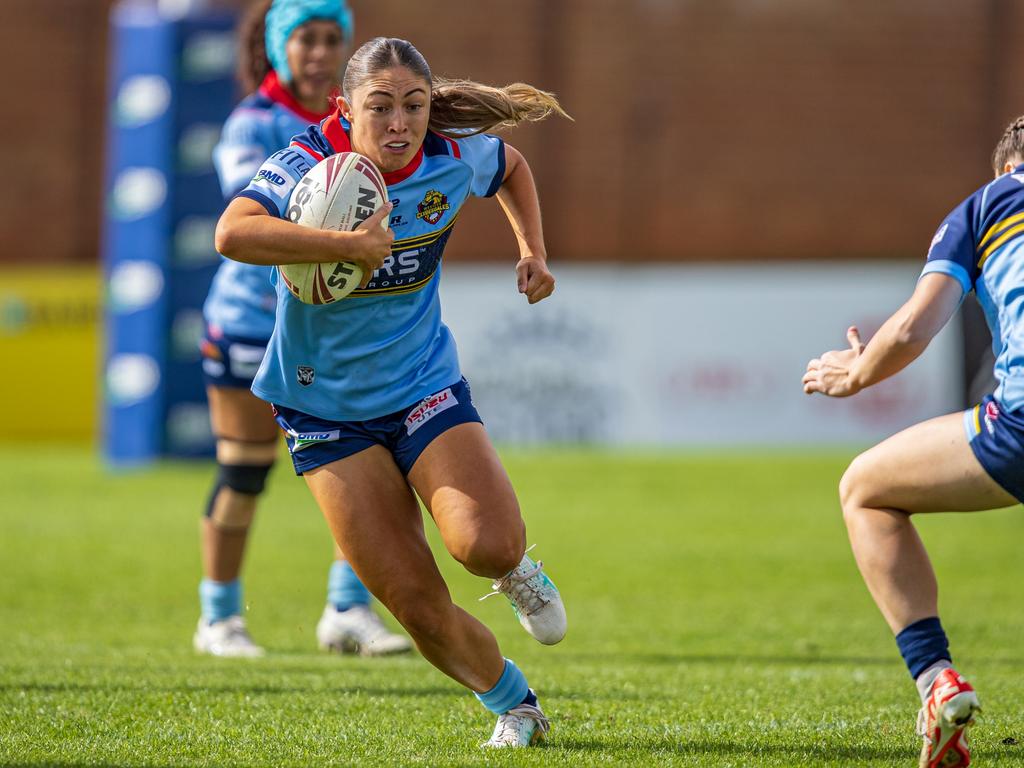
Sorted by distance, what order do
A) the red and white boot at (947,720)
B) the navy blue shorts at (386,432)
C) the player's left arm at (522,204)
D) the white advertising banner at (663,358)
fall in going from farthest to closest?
the white advertising banner at (663,358), the player's left arm at (522,204), the navy blue shorts at (386,432), the red and white boot at (947,720)

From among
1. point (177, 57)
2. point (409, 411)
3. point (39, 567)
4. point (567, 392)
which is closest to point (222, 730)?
point (409, 411)

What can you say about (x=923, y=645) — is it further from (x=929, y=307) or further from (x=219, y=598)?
(x=219, y=598)

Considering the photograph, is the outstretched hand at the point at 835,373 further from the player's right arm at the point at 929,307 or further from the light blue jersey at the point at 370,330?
the light blue jersey at the point at 370,330

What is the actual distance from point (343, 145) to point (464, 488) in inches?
44.4

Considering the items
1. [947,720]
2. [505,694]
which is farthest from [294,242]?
[947,720]

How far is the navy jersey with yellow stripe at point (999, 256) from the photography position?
12.4ft

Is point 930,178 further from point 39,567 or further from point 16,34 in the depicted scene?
point 39,567

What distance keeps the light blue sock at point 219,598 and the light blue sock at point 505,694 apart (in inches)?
94.2

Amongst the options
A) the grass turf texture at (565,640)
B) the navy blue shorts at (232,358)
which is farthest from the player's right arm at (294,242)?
the navy blue shorts at (232,358)

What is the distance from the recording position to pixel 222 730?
4.48m

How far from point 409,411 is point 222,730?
1171 millimetres

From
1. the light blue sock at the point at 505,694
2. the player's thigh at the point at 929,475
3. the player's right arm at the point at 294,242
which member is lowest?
the light blue sock at the point at 505,694

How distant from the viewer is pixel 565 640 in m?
7.23

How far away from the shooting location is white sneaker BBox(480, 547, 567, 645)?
4.28 meters
